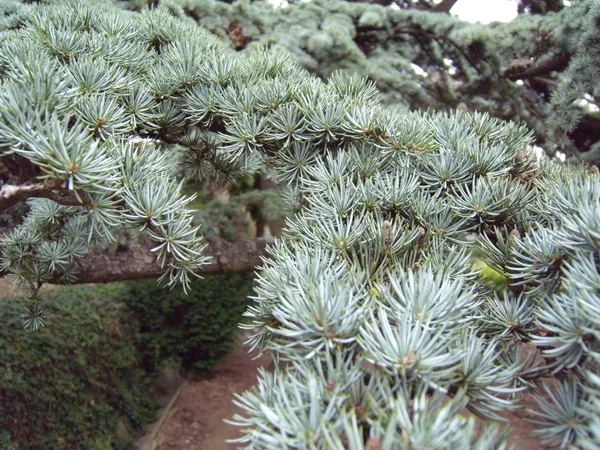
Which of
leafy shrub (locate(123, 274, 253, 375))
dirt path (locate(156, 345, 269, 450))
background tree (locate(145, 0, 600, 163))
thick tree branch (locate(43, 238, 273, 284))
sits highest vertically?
background tree (locate(145, 0, 600, 163))

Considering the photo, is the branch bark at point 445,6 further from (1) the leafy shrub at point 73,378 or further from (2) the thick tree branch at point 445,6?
(1) the leafy shrub at point 73,378

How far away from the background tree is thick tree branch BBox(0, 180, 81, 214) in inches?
75.8

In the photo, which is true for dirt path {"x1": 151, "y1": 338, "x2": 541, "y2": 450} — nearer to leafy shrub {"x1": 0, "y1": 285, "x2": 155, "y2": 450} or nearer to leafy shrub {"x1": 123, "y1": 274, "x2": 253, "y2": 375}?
leafy shrub {"x1": 123, "y1": 274, "x2": 253, "y2": 375}

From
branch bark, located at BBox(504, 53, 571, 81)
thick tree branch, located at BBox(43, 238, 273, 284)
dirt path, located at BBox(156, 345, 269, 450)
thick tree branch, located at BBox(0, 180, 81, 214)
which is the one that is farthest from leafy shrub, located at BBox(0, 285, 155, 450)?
branch bark, located at BBox(504, 53, 571, 81)

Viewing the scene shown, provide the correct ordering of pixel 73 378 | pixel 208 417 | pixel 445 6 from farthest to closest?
pixel 445 6, pixel 208 417, pixel 73 378

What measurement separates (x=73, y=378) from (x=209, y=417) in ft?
5.13

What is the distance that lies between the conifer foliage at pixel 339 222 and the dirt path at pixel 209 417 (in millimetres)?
2347

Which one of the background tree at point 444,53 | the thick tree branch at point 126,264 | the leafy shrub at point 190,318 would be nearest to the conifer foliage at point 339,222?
the thick tree branch at point 126,264

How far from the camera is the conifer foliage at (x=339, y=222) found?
68 cm

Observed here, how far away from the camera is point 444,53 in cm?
331

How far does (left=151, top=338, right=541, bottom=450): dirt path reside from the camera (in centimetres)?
367

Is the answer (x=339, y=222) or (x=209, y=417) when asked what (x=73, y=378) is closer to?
(x=209, y=417)

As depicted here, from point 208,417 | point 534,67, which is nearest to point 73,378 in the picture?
point 208,417

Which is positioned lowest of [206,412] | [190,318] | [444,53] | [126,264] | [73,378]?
[206,412]
